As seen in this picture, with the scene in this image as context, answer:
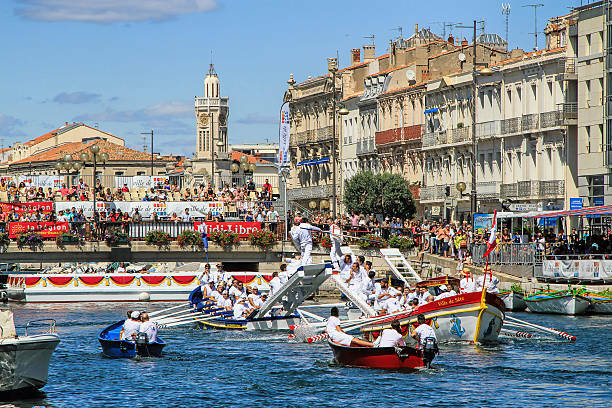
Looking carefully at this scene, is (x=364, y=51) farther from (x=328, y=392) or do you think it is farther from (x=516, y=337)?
(x=328, y=392)

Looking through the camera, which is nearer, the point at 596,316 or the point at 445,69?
the point at 596,316

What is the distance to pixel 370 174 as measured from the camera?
305 ft

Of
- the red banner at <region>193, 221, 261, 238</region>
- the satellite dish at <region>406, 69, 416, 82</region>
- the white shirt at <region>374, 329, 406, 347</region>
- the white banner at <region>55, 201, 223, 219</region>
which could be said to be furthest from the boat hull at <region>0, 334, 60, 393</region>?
the satellite dish at <region>406, 69, 416, 82</region>

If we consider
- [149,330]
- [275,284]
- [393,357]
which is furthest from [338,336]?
[275,284]

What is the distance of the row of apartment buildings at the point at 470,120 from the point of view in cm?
7131

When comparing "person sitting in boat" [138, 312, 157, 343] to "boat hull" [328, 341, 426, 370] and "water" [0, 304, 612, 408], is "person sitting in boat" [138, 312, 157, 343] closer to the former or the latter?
"water" [0, 304, 612, 408]

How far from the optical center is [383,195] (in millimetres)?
90125

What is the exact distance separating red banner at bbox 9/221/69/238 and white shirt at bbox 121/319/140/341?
29.3m

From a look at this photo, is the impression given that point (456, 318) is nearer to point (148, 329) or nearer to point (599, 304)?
point (148, 329)

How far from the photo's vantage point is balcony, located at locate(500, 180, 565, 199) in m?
74.4

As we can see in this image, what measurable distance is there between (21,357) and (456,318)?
1532 cm

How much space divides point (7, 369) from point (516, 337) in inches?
783

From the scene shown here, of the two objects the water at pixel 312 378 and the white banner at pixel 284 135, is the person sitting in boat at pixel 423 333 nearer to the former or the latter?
the water at pixel 312 378

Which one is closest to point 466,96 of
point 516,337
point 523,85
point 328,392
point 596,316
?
point 523,85
